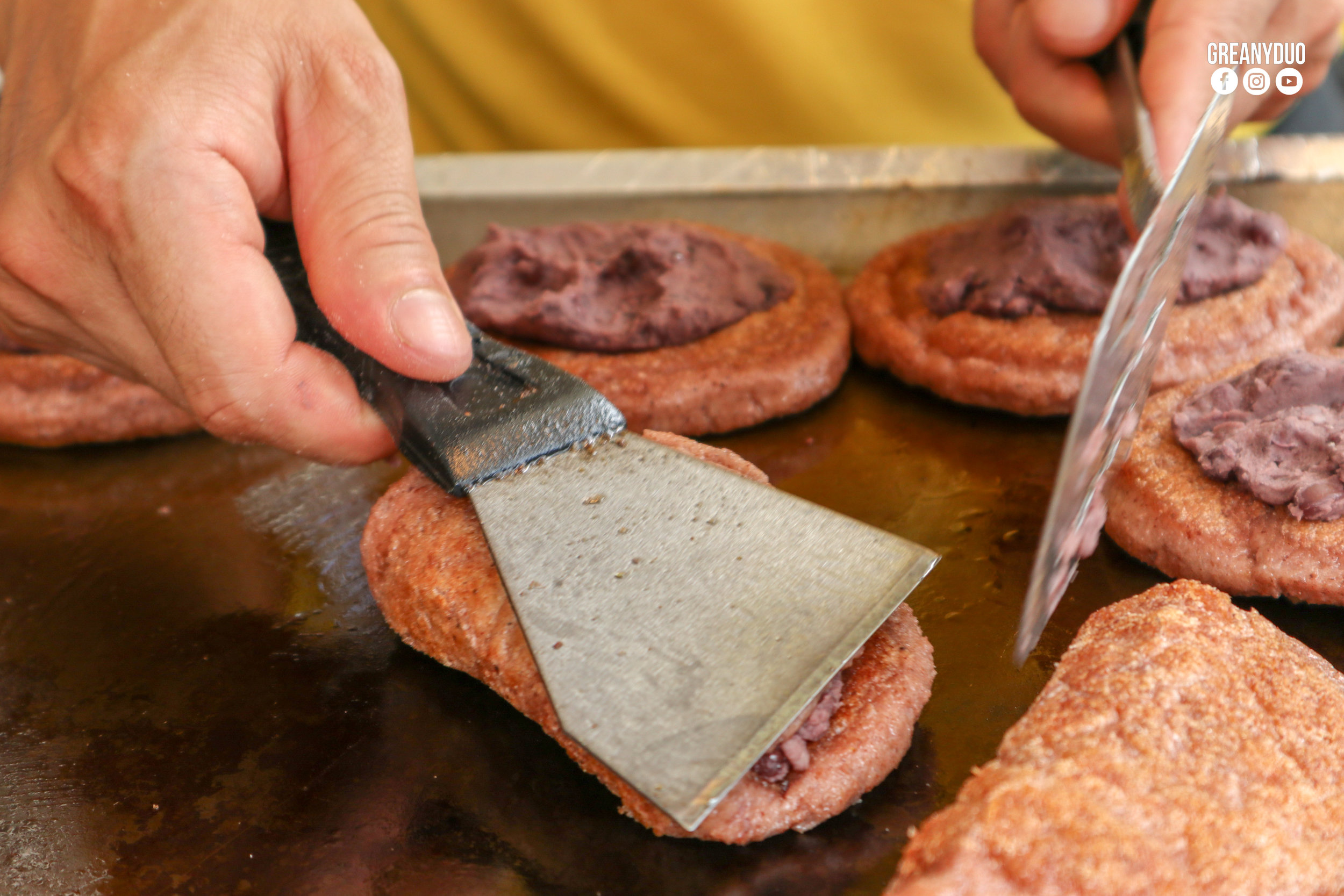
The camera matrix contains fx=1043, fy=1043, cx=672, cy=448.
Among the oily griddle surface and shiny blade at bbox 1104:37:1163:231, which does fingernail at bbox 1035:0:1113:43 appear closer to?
shiny blade at bbox 1104:37:1163:231

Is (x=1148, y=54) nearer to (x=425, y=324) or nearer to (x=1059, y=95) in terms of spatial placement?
(x=1059, y=95)

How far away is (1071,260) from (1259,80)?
69 cm

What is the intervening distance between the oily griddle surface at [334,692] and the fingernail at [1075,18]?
3.33 ft

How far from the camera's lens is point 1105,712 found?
1497 mm

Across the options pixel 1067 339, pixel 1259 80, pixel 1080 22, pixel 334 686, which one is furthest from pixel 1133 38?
pixel 334 686

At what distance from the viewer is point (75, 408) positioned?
2932mm

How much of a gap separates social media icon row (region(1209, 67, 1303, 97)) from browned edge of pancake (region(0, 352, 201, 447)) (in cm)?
276

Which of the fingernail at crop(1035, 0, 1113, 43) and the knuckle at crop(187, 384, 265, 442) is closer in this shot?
the knuckle at crop(187, 384, 265, 442)

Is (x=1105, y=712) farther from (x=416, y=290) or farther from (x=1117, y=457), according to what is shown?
(x=416, y=290)

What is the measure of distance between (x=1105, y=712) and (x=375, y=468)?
190 cm

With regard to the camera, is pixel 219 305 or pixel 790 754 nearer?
pixel 790 754

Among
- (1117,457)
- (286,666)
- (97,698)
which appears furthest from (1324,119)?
(97,698)

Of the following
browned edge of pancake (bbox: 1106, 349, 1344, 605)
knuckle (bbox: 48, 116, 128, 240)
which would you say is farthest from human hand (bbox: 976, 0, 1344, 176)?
knuckle (bbox: 48, 116, 128, 240)

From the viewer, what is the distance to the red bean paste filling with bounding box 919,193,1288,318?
283 cm
